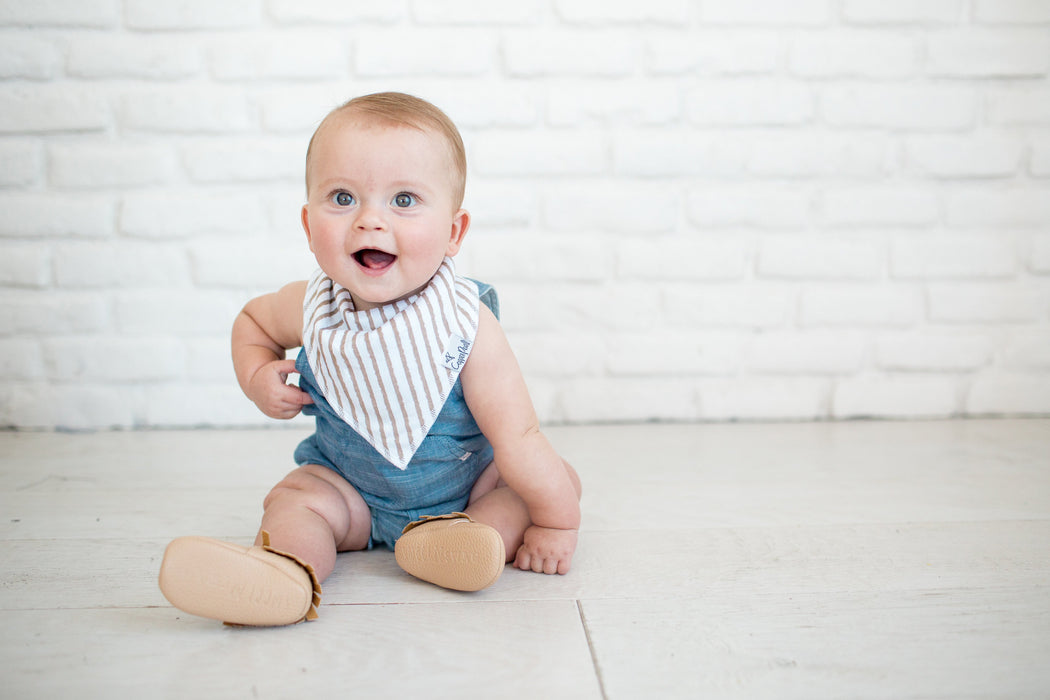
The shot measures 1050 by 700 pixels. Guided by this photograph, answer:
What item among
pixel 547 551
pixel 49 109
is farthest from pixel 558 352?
pixel 49 109

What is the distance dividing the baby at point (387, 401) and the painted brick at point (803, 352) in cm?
74

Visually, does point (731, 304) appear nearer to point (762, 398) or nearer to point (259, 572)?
point (762, 398)

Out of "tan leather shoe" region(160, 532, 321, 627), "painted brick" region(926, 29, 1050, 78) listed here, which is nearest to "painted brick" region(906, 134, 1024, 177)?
"painted brick" region(926, 29, 1050, 78)

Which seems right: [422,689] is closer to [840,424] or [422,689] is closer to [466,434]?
[466,434]

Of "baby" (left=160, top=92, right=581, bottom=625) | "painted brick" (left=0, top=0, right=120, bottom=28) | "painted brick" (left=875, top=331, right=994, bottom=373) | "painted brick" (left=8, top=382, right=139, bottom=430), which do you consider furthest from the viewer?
"painted brick" (left=875, top=331, right=994, bottom=373)

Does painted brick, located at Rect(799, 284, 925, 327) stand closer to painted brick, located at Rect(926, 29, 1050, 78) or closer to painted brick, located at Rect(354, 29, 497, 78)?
painted brick, located at Rect(926, 29, 1050, 78)

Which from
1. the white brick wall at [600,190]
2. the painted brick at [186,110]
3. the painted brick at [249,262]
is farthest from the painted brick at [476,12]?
the painted brick at [249,262]

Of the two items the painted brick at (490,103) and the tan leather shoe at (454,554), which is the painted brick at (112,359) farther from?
the tan leather shoe at (454,554)

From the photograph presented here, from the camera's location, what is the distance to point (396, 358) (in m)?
0.93

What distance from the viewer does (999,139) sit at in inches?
62.8

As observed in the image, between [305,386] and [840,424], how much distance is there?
3.53ft

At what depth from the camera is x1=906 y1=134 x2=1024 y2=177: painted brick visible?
1593mm

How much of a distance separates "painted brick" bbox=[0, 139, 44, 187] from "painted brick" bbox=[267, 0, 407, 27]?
478mm


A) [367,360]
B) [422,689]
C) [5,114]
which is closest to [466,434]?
[367,360]
